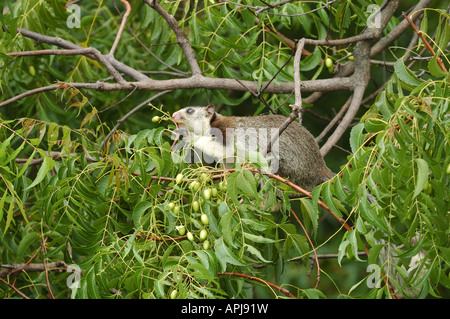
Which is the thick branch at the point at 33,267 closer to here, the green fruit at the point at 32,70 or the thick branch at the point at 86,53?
the thick branch at the point at 86,53

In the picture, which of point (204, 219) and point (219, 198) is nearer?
point (204, 219)

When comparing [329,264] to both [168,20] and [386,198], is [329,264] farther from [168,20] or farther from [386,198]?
[386,198]

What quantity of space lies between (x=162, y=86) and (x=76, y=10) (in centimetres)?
106

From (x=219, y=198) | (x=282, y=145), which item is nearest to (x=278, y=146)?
(x=282, y=145)

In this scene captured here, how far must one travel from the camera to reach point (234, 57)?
4180mm

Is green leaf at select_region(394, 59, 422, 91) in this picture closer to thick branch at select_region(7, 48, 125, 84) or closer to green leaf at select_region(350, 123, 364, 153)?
green leaf at select_region(350, 123, 364, 153)

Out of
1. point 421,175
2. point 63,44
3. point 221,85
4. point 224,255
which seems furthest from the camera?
point 63,44

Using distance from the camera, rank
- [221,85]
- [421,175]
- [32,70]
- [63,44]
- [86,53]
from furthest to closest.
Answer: [32,70] → [63,44] → [221,85] → [86,53] → [421,175]

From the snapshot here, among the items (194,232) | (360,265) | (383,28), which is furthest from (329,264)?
(194,232)

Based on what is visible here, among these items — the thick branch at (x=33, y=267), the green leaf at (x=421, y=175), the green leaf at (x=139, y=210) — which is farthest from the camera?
the thick branch at (x=33, y=267)

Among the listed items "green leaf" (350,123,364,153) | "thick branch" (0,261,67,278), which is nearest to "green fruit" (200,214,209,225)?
"green leaf" (350,123,364,153)

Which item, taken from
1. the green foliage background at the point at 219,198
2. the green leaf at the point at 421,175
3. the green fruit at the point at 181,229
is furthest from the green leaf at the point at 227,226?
the green leaf at the point at 421,175

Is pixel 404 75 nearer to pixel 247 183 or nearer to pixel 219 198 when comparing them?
pixel 247 183

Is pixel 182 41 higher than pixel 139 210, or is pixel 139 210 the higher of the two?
pixel 182 41
